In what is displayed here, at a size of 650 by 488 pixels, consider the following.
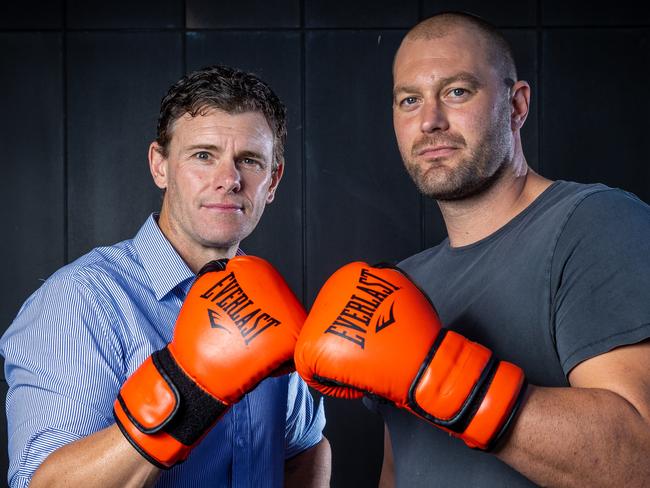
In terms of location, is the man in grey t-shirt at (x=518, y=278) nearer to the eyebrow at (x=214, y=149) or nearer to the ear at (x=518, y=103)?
the ear at (x=518, y=103)

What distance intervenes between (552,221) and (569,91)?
233 cm

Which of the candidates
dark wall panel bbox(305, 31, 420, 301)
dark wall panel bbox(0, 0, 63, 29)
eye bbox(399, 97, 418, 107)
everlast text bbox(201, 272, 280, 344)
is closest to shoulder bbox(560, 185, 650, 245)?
eye bbox(399, 97, 418, 107)

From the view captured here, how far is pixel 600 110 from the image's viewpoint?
10.9 feet

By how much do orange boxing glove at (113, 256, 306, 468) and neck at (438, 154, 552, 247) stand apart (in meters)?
0.52

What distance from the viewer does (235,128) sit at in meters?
1.68

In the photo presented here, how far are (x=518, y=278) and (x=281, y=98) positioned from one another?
7.43 feet

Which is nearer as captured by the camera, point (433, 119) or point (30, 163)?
point (433, 119)

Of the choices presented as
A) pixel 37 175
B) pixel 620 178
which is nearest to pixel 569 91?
pixel 620 178

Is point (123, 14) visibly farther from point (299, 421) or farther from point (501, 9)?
point (299, 421)

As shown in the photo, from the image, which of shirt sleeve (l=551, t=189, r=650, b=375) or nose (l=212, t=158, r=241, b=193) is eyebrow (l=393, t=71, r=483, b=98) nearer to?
shirt sleeve (l=551, t=189, r=650, b=375)

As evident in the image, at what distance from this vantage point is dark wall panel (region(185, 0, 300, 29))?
337cm

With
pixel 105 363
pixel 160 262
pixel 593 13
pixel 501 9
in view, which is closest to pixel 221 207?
pixel 160 262

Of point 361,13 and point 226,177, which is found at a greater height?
point 361,13

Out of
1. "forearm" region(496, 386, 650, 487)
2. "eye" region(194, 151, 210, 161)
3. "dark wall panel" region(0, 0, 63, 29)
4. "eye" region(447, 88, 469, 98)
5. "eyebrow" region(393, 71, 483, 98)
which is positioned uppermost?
"dark wall panel" region(0, 0, 63, 29)
